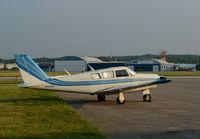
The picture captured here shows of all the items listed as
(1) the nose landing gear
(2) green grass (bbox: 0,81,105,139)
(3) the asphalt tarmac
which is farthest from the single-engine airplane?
(2) green grass (bbox: 0,81,105,139)

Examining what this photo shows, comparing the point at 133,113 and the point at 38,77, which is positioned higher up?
the point at 38,77

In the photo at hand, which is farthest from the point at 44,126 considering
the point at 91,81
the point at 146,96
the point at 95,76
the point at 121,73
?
the point at 146,96

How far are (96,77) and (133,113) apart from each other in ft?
17.5

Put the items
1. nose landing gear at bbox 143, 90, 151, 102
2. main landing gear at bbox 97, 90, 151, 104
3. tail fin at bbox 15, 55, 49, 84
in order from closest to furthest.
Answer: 1. main landing gear at bbox 97, 90, 151, 104
2. tail fin at bbox 15, 55, 49, 84
3. nose landing gear at bbox 143, 90, 151, 102

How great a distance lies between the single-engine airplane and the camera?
2155 centimetres

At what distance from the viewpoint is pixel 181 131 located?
11.8 meters

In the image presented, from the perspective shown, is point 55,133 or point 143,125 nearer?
point 55,133

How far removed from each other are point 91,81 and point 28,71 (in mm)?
3382

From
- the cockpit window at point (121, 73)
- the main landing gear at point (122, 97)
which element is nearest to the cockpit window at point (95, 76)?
the cockpit window at point (121, 73)

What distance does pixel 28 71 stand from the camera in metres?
21.8

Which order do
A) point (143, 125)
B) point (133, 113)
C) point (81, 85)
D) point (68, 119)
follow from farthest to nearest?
point (81, 85)
point (133, 113)
point (68, 119)
point (143, 125)

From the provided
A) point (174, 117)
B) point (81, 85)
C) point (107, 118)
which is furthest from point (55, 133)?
point (81, 85)

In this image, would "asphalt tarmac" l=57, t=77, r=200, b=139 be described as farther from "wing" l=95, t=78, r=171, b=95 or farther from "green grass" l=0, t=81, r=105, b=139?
"wing" l=95, t=78, r=171, b=95

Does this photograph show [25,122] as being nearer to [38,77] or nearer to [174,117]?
[174,117]
